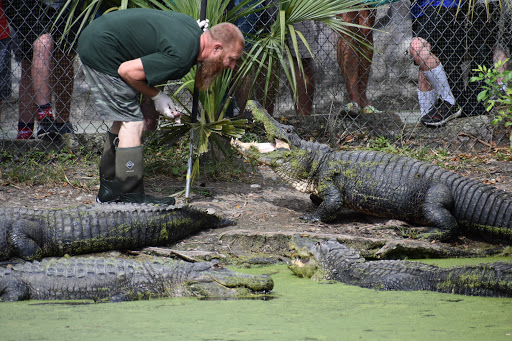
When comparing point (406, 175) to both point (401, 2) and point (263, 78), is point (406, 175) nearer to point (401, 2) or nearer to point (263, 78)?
point (263, 78)

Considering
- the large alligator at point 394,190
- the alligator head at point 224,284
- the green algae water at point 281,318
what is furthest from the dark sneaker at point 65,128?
the alligator head at point 224,284

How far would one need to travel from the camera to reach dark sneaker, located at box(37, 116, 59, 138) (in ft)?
21.1

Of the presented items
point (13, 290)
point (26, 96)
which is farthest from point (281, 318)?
point (26, 96)

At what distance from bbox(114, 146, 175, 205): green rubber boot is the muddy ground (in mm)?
517

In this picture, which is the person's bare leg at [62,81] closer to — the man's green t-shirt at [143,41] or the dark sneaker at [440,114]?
the man's green t-shirt at [143,41]

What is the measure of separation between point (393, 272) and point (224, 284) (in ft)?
2.84

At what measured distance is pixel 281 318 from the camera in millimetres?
2453

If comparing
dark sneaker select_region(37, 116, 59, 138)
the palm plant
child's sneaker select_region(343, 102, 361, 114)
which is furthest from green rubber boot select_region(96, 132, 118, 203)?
child's sneaker select_region(343, 102, 361, 114)

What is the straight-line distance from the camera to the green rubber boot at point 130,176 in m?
4.39

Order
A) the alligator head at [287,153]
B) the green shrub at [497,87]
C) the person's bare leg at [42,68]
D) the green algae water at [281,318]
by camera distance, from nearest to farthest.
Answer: the green algae water at [281,318] < the green shrub at [497,87] < the alligator head at [287,153] < the person's bare leg at [42,68]

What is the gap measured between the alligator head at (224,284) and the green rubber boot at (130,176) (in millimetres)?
1453

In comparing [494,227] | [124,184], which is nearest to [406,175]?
[494,227]

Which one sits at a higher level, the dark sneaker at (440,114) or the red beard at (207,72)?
the red beard at (207,72)

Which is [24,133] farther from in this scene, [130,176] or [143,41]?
[143,41]
